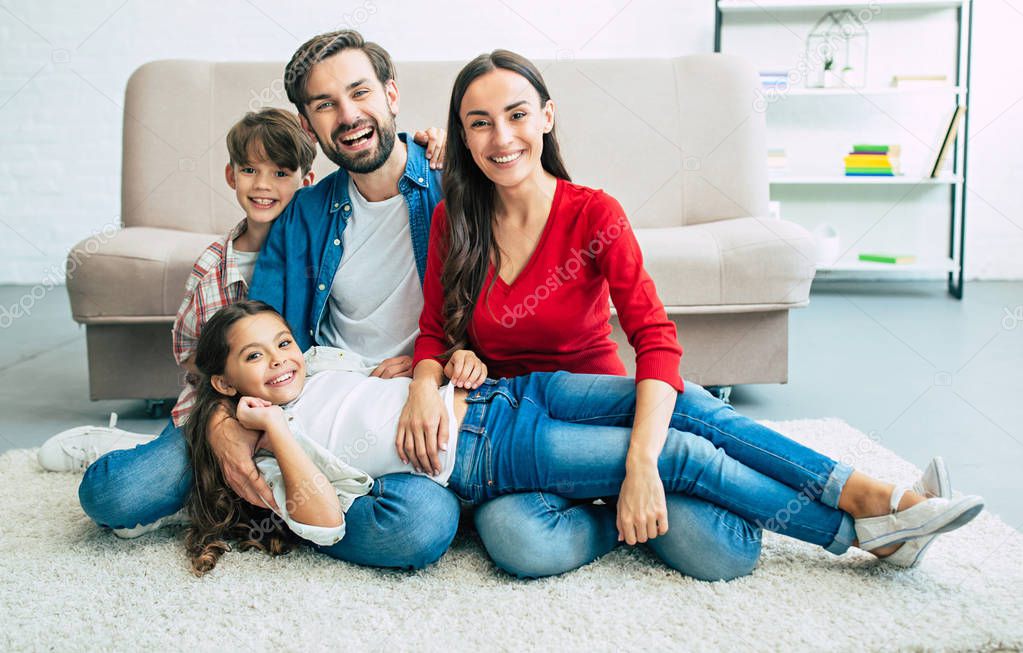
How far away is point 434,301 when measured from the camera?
153 cm

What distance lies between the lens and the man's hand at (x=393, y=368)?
5.18 ft

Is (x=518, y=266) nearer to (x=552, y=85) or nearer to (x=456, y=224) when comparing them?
(x=456, y=224)

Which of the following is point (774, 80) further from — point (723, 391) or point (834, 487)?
point (834, 487)

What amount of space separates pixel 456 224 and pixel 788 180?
3.04 meters

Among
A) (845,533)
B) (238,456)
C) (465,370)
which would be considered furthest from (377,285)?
(845,533)

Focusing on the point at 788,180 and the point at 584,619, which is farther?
the point at 788,180

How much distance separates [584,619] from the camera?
1196 mm

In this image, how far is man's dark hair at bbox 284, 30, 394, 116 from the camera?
157cm

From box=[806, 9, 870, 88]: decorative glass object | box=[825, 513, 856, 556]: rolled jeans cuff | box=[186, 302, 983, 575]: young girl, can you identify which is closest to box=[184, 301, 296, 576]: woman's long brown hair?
box=[186, 302, 983, 575]: young girl

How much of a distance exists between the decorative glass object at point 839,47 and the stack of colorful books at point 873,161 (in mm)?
331

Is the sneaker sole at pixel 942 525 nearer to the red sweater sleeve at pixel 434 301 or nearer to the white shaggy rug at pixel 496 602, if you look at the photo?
the white shaggy rug at pixel 496 602

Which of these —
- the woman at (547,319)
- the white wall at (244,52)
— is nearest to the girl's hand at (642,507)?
the woman at (547,319)

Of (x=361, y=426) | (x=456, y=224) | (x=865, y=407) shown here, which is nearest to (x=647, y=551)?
(x=361, y=426)

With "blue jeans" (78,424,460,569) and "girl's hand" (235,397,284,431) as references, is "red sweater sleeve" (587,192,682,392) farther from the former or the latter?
"girl's hand" (235,397,284,431)
